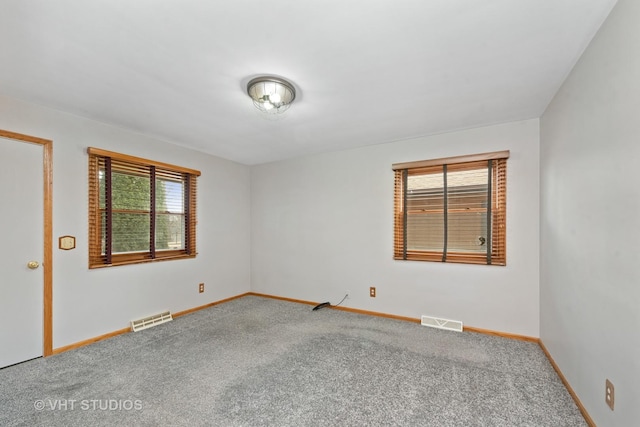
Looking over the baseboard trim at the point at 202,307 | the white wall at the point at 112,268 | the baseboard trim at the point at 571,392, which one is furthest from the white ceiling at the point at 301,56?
the baseboard trim at the point at 202,307

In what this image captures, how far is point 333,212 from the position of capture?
13.7 ft

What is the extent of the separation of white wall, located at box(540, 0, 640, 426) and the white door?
14.1ft

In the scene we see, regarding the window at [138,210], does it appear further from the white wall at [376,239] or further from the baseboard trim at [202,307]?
the white wall at [376,239]

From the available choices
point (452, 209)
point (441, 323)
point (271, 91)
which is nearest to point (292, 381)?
point (441, 323)

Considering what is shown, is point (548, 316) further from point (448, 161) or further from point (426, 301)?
point (448, 161)

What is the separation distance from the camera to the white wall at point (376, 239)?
9.84ft

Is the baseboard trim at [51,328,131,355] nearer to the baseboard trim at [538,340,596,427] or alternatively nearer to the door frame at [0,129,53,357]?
the door frame at [0,129,53,357]

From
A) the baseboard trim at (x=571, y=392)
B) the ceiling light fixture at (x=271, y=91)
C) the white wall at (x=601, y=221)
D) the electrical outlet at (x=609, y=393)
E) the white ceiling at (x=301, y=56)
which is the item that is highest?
→ the white ceiling at (x=301, y=56)

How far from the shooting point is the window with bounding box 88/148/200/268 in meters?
3.04

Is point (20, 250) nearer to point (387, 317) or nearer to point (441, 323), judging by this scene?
point (387, 317)

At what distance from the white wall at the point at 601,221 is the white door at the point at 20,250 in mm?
4311

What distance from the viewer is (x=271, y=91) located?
7.13 feet

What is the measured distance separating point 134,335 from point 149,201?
159 cm

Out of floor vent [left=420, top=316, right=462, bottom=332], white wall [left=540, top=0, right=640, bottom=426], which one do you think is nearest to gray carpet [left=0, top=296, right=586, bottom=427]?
floor vent [left=420, top=316, right=462, bottom=332]
